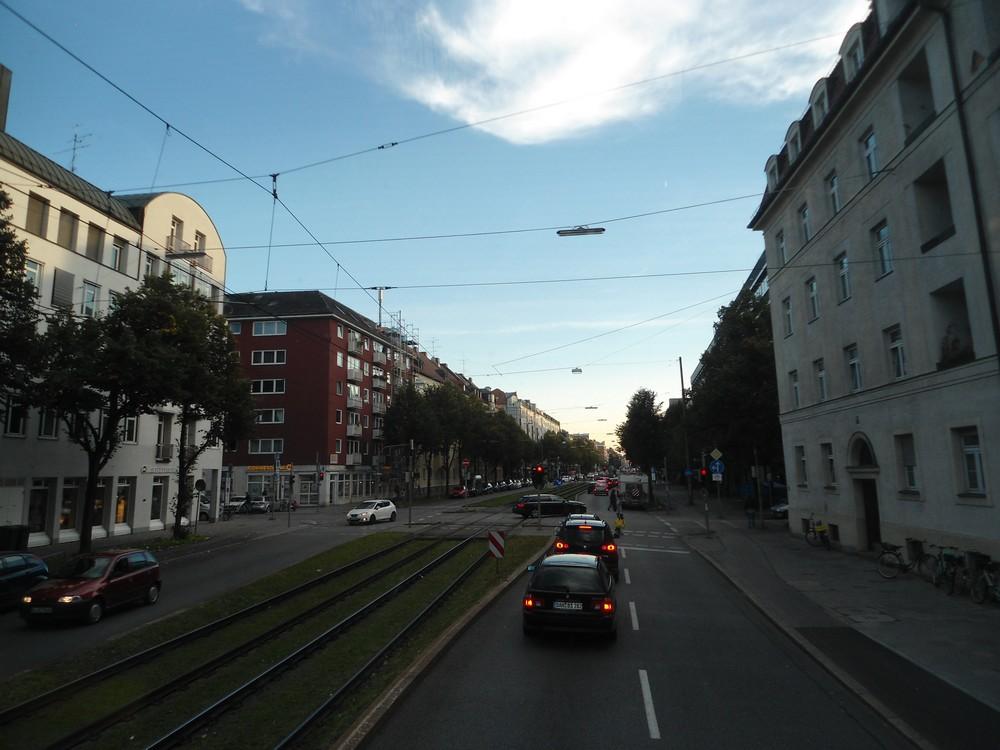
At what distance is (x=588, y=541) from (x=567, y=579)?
245 inches

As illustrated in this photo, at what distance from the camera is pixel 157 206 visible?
1350 inches

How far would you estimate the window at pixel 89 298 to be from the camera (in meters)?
29.2

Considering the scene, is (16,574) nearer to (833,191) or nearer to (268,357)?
(833,191)

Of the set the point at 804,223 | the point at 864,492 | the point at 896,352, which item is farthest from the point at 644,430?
the point at 896,352

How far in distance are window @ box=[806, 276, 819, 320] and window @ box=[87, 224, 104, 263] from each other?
31.2 m

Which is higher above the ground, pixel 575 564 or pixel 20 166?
pixel 20 166

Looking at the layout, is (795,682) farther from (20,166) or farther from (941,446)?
(20,166)

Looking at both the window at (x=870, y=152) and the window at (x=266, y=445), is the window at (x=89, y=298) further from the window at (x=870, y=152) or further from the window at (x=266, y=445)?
the window at (x=266, y=445)

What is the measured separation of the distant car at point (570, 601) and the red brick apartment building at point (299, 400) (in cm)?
4996

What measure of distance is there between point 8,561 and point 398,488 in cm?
5825

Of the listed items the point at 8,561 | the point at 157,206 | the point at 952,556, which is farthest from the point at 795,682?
the point at 157,206

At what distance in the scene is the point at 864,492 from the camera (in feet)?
73.6

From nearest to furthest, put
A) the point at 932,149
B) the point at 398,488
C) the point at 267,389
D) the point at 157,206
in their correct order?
the point at 932,149
the point at 157,206
the point at 267,389
the point at 398,488

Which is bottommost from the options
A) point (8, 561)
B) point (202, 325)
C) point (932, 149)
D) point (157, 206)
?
point (8, 561)
